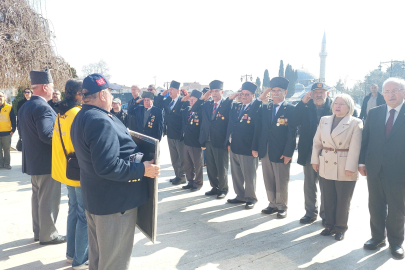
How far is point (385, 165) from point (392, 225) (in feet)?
2.31

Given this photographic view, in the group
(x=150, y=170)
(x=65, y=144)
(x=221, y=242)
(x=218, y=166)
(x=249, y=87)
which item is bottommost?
(x=221, y=242)

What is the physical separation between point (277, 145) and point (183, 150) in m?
2.45

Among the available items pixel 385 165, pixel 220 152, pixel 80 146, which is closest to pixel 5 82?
pixel 220 152

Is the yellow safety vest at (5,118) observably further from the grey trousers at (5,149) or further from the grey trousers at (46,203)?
the grey trousers at (46,203)

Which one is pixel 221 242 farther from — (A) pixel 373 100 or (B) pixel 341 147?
(A) pixel 373 100

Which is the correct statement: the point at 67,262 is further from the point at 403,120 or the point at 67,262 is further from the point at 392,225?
the point at 403,120

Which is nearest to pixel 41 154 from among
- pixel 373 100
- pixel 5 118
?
pixel 5 118

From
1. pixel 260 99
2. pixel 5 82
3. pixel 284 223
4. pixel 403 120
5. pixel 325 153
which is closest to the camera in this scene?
pixel 403 120

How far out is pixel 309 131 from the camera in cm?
453

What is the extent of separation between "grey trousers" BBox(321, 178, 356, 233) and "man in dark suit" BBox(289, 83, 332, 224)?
453 millimetres

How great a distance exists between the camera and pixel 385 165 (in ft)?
11.5

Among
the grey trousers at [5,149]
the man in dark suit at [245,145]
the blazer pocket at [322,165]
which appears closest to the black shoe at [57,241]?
the man in dark suit at [245,145]

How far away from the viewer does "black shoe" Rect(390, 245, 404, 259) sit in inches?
134

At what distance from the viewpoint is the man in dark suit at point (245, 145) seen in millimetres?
5145
